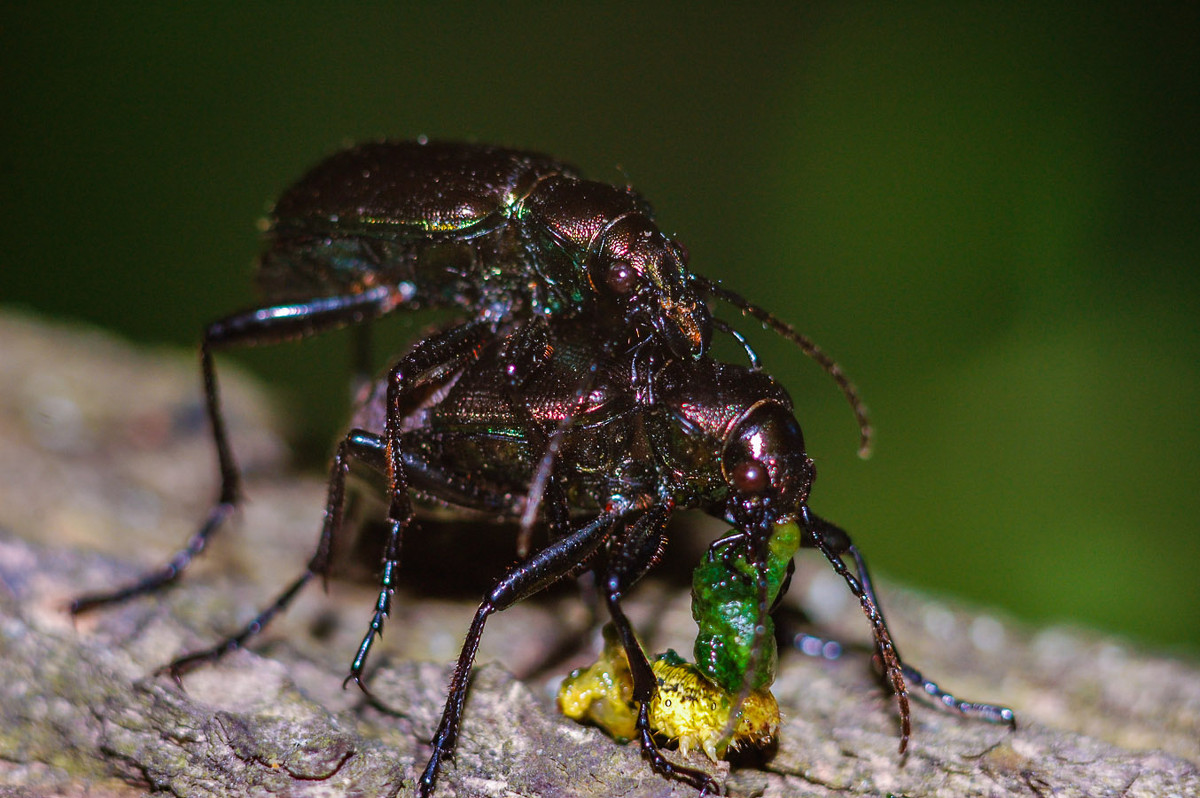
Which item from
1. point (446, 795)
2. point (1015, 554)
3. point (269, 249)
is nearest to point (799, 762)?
point (446, 795)

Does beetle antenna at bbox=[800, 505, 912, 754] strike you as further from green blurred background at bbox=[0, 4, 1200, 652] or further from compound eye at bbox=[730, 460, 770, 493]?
green blurred background at bbox=[0, 4, 1200, 652]

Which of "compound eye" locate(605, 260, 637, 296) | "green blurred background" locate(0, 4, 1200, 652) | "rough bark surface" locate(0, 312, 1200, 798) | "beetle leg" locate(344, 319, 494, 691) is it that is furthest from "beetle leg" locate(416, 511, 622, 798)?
"green blurred background" locate(0, 4, 1200, 652)

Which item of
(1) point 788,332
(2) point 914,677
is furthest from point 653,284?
(2) point 914,677

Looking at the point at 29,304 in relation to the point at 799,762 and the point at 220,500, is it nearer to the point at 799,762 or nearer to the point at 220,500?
the point at 220,500

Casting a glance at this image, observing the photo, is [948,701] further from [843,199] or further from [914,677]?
[843,199]

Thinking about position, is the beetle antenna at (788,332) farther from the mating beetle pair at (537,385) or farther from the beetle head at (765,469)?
the beetle head at (765,469)

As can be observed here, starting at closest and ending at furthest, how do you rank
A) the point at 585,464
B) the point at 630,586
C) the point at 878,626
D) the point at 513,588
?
the point at 878,626 → the point at 513,588 → the point at 630,586 → the point at 585,464

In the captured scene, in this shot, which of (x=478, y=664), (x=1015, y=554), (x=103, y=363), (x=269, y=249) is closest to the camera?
(x=478, y=664)

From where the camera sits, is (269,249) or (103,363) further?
(103,363)
